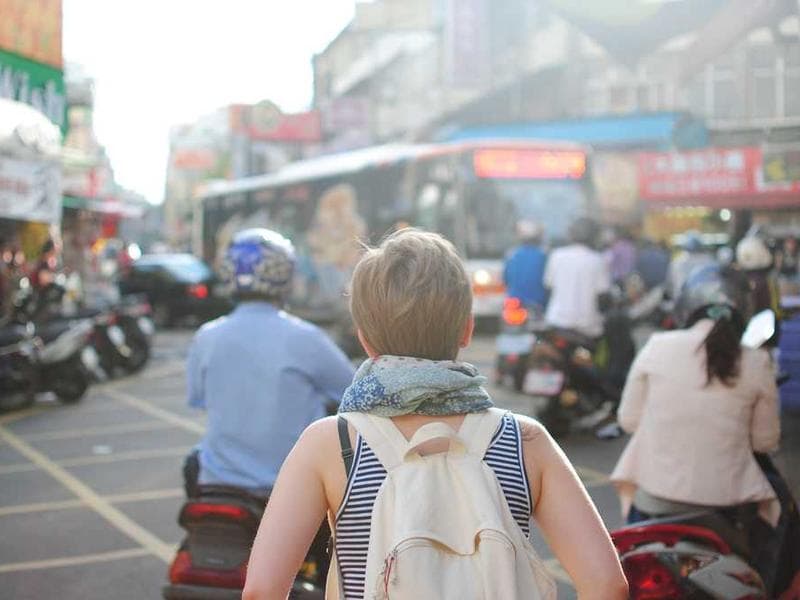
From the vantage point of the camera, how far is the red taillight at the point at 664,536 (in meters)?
3.66

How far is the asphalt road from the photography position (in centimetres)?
616

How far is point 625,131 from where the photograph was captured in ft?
109

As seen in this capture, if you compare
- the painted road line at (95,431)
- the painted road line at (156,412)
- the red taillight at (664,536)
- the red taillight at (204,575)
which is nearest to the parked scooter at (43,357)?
the painted road line at (156,412)

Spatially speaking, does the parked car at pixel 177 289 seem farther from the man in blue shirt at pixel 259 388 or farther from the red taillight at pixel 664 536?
the red taillight at pixel 664 536

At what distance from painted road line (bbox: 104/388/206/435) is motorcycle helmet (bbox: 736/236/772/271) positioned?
498 centimetres

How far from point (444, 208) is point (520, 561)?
18226 mm

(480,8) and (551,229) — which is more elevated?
(480,8)

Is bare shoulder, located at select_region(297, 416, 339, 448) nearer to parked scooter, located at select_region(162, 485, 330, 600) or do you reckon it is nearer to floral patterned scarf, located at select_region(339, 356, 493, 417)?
floral patterned scarf, located at select_region(339, 356, 493, 417)

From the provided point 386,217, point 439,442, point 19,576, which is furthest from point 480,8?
point 439,442

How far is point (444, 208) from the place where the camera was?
20.2 metres

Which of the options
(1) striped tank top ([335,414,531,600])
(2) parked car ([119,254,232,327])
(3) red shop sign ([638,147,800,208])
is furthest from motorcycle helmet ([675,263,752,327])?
(3) red shop sign ([638,147,800,208])

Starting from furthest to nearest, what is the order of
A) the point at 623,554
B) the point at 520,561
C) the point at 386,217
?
the point at 386,217
the point at 623,554
the point at 520,561

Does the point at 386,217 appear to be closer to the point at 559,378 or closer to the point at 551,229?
the point at 551,229

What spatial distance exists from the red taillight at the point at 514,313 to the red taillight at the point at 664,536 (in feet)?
24.5
